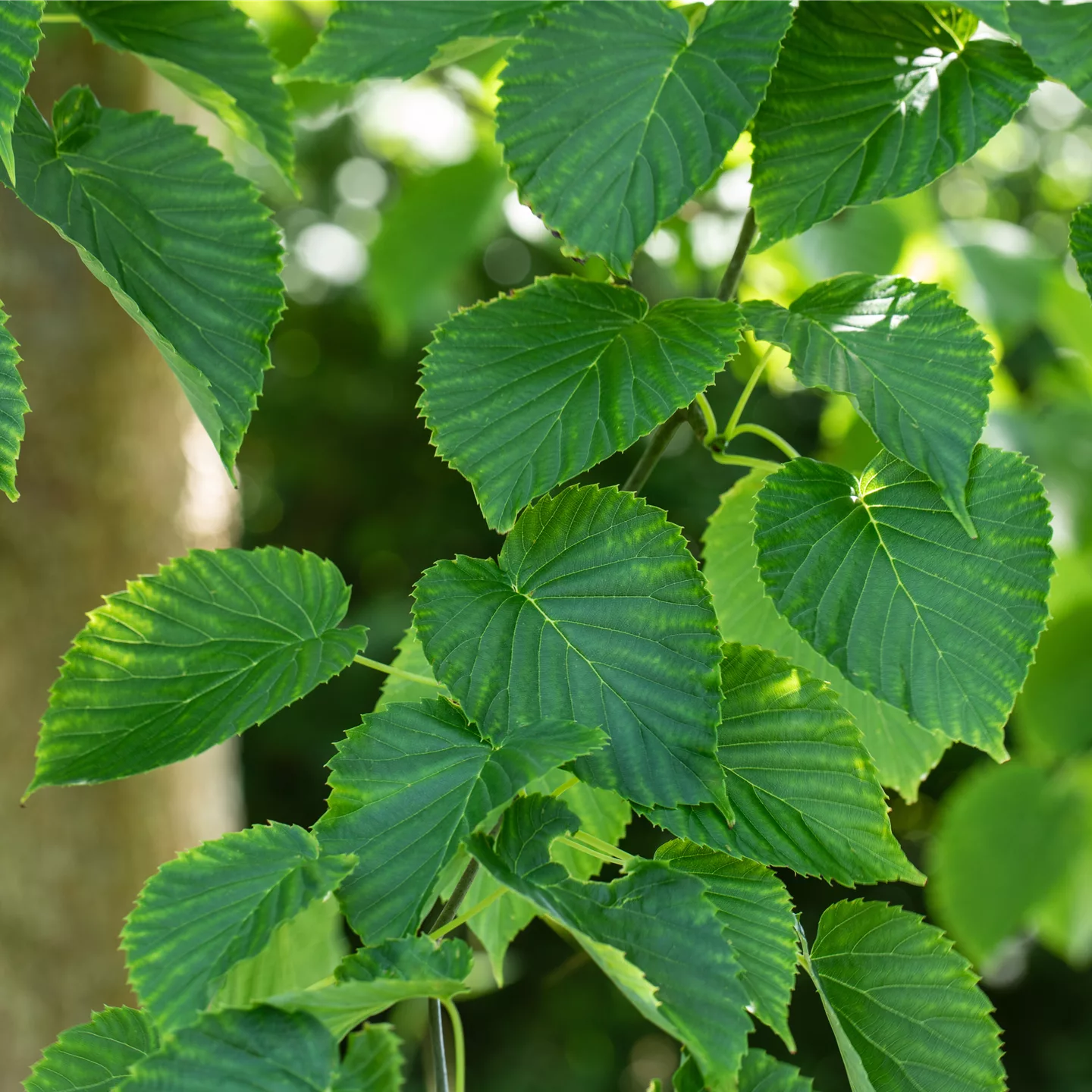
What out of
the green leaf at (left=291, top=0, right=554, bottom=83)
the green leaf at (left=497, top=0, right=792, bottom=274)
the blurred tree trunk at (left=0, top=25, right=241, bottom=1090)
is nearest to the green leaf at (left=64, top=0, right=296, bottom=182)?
the green leaf at (left=291, top=0, right=554, bottom=83)

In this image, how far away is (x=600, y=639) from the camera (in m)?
0.40

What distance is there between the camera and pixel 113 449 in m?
1.39

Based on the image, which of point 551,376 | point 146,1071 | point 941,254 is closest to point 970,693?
point 551,376

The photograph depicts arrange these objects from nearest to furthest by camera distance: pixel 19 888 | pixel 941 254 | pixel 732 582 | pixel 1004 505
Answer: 1. pixel 1004 505
2. pixel 732 582
3. pixel 19 888
4. pixel 941 254

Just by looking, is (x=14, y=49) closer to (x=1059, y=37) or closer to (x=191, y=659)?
(x=191, y=659)

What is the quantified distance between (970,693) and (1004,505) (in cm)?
7

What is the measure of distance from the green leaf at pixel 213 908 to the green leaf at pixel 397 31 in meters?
0.33

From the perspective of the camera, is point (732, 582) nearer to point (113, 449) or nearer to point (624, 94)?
point (624, 94)

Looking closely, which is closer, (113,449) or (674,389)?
(674,389)

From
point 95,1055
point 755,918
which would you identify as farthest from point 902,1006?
point 95,1055

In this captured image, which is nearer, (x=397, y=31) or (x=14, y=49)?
(x=14, y=49)

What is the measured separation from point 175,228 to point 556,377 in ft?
0.58

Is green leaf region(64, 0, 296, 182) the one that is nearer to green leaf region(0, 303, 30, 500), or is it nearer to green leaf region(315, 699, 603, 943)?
green leaf region(0, 303, 30, 500)

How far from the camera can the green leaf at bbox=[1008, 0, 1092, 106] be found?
415 mm
